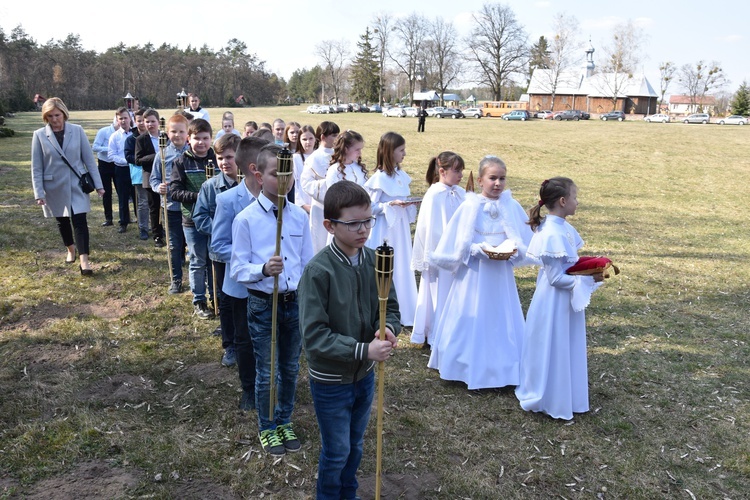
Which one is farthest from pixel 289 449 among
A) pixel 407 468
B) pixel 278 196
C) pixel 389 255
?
pixel 389 255

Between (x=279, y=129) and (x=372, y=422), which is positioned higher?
(x=279, y=129)

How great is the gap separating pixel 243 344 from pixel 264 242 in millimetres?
1063

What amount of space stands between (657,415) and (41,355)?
618cm

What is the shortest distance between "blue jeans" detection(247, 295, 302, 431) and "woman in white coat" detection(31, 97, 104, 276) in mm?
5306

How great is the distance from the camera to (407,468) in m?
4.40

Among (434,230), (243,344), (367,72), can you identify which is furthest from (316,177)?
(367,72)

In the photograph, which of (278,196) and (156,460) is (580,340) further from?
(156,460)

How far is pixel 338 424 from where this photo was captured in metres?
3.39

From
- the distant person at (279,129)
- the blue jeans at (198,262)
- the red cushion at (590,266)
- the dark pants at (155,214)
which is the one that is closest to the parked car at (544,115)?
the distant person at (279,129)

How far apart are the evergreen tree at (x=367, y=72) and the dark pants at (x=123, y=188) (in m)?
93.4

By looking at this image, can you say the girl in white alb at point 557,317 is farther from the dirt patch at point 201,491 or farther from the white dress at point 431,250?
the dirt patch at point 201,491

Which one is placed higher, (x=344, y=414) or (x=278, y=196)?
(x=278, y=196)

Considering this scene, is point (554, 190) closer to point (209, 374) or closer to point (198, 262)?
point (209, 374)

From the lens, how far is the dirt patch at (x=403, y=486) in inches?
160
